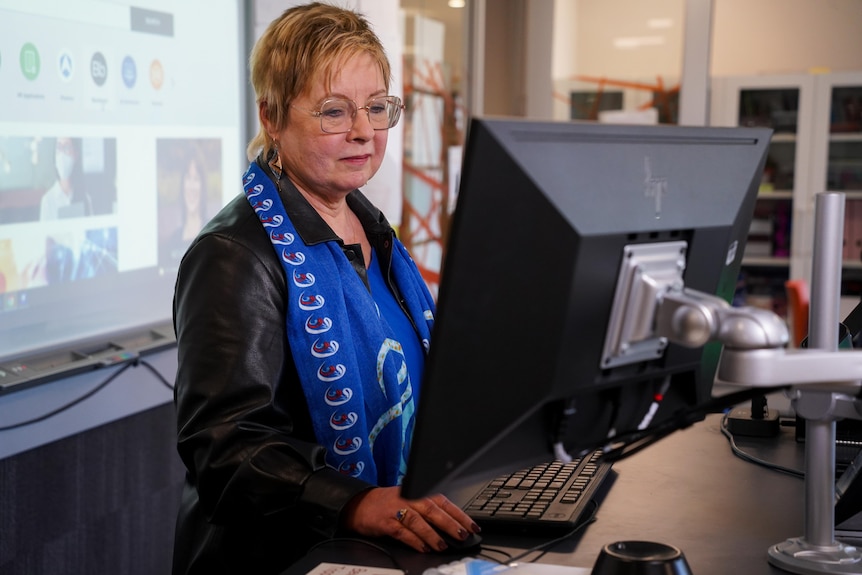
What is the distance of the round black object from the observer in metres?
0.94

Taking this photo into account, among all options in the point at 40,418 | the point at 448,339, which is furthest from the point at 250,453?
the point at 40,418

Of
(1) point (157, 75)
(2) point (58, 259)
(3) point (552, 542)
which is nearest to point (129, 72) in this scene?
(1) point (157, 75)

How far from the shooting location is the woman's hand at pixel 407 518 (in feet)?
3.83

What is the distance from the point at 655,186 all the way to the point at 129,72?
1934 millimetres

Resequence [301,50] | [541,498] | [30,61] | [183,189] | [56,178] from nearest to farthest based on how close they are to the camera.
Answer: [541,498]
[301,50]
[30,61]
[56,178]
[183,189]

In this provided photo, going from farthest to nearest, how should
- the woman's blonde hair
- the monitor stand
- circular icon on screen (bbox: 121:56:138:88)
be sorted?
circular icon on screen (bbox: 121:56:138:88) → the woman's blonde hair → the monitor stand

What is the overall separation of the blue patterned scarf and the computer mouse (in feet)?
1.24

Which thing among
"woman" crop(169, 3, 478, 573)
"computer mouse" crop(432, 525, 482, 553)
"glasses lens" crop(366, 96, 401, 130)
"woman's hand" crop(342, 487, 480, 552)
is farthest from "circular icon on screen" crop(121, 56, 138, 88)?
"computer mouse" crop(432, 525, 482, 553)

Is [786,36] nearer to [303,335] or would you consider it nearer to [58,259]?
[58,259]

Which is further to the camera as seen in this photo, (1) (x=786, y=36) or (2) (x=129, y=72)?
(1) (x=786, y=36)

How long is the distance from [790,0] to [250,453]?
590 centimetres

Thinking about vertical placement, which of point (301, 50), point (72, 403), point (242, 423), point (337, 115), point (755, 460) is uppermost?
point (301, 50)

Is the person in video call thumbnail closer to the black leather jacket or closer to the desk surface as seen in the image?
the black leather jacket

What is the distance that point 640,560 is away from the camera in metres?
0.95
